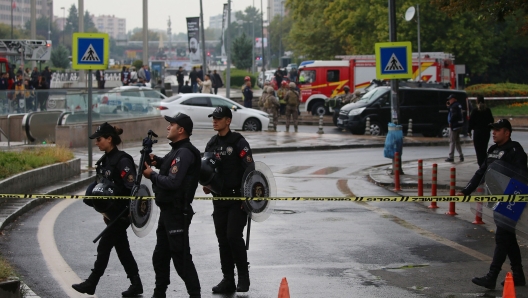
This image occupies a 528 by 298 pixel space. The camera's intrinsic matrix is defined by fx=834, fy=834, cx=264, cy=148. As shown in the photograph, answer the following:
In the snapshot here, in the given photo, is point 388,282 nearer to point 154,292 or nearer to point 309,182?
point 154,292

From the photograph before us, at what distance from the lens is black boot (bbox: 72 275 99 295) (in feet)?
25.6

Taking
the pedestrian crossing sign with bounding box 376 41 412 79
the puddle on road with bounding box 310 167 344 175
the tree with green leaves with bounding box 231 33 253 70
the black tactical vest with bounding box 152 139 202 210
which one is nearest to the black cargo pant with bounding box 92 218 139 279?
the black tactical vest with bounding box 152 139 202 210

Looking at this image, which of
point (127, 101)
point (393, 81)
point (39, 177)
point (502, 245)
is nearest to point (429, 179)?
point (393, 81)

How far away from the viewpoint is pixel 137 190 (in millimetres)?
7523

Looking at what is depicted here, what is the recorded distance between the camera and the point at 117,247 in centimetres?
805

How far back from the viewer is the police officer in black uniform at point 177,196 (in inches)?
288

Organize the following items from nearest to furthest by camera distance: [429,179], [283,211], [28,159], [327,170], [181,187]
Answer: [181,187], [283,211], [28,159], [429,179], [327,170]

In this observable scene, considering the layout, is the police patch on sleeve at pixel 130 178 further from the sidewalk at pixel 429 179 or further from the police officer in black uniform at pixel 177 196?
the sidewalk at pixel 429 179

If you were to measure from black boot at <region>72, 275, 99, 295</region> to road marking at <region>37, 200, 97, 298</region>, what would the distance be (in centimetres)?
19

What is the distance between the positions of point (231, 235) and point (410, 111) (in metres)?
23.5

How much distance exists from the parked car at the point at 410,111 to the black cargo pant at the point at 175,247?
23.7 meters

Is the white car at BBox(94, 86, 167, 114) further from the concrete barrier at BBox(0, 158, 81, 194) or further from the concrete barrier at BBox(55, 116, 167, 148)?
the concrete barrier at BBox(0, 158, 81, 194)

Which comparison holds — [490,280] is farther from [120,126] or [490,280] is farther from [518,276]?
[120,126]

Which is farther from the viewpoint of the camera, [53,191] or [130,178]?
[53,191]
